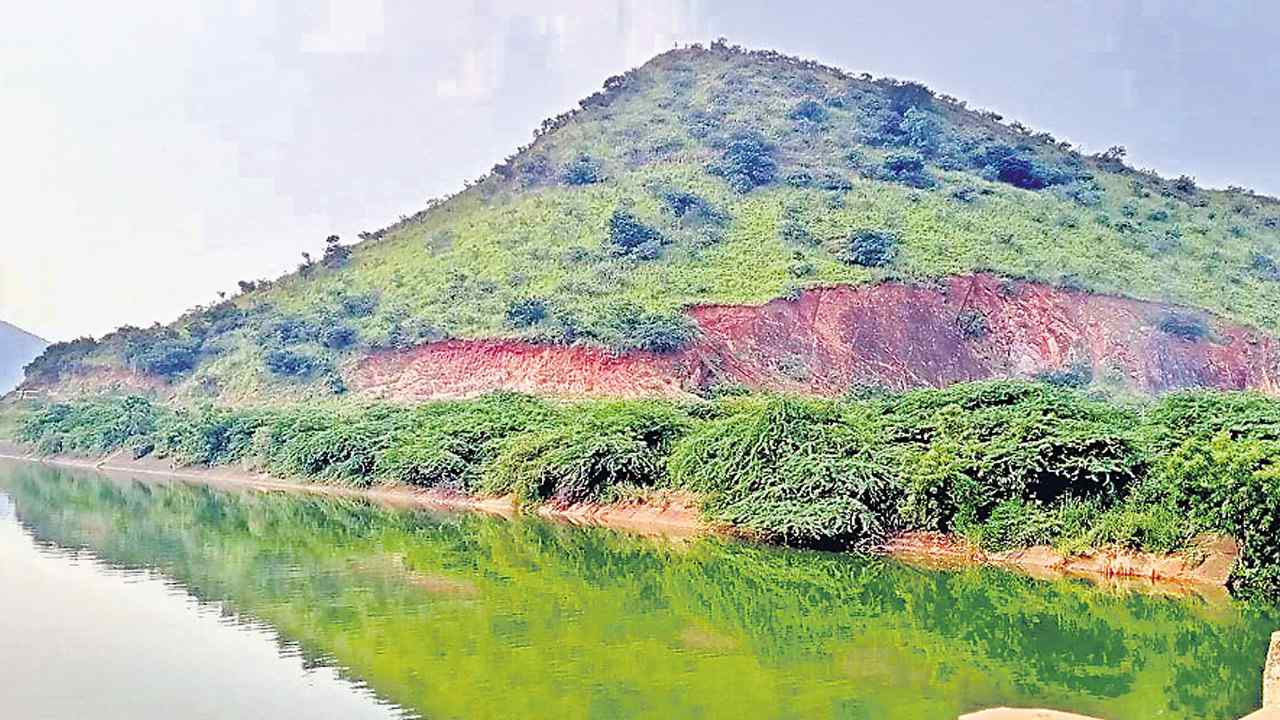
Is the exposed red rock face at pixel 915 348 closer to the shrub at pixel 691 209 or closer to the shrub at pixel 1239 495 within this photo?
the shrub at pixel 691 209

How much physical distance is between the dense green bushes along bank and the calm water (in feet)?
4.97

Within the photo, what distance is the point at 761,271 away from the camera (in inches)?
2660

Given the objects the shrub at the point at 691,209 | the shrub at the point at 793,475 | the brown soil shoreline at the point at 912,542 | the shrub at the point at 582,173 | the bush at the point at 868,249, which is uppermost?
the shrub at the point at 582,173

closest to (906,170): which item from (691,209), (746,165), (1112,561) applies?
(746,165)

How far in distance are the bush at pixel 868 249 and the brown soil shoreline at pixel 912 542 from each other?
30.9 meters

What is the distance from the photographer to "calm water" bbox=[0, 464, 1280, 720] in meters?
16.4

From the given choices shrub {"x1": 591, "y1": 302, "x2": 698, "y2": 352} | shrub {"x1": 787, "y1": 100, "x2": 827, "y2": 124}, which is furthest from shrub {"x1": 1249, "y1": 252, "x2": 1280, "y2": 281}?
shrub {"x1": 591, "y1": 302, "x2": 698, "y2": 352}

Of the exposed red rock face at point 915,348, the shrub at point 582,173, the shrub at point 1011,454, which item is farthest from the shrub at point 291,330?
the shrub at point 1011,454

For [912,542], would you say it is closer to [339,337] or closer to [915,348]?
[915,348]

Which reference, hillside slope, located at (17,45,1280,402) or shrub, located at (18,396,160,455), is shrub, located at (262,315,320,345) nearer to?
hillside slope, located at (17,45,1280,402)

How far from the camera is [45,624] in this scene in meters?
21.7

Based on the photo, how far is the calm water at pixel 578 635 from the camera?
16391 millimetres

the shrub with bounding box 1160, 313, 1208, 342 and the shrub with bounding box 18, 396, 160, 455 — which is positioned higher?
the shrub with bounding box 1160, 313, 1208, 342

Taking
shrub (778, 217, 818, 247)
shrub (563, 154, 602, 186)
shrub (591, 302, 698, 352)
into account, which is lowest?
shrub (591, 302, 698, 352)
